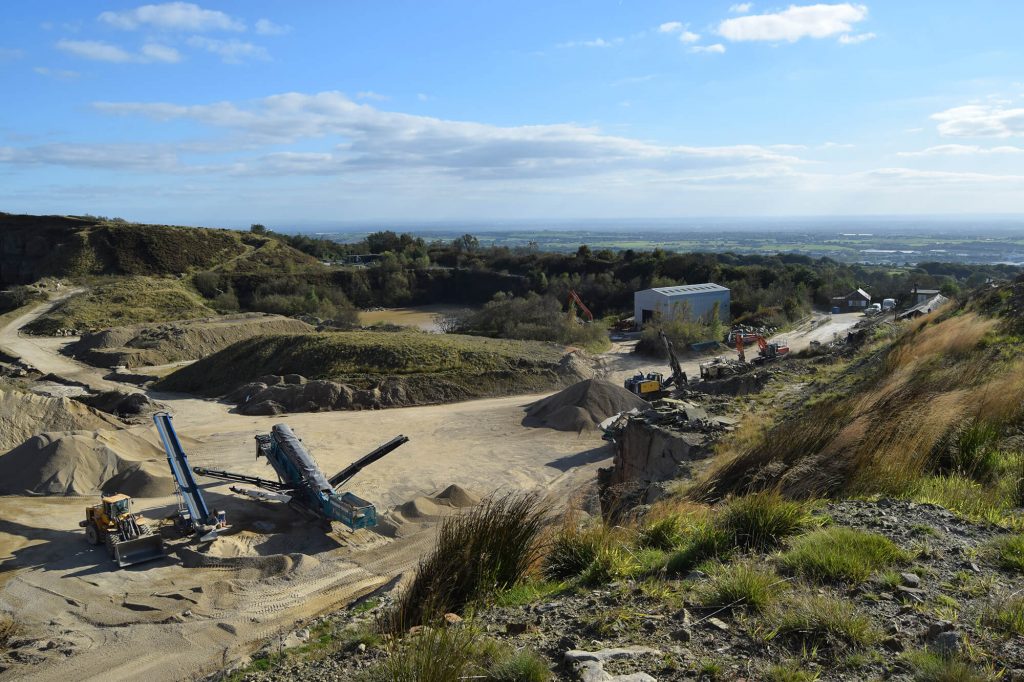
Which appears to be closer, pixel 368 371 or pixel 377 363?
pixel 368 371

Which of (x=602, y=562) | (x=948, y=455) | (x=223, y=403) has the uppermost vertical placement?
(x=948, y=455)

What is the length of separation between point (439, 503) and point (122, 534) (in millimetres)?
7327

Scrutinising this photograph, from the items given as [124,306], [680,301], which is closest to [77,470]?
[680,301]

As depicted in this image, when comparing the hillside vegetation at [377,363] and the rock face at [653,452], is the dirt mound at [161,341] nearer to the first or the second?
the hillside vegetation at [377,363]

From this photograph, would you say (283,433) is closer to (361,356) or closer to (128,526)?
(128,526)

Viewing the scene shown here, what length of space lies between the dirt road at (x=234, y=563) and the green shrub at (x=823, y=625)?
28.3 ft

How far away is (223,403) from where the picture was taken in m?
32.4

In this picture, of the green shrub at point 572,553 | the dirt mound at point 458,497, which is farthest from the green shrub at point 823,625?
the dirt mound at point 458,497

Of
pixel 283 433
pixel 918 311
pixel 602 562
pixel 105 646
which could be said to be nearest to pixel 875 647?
pixel 602 562

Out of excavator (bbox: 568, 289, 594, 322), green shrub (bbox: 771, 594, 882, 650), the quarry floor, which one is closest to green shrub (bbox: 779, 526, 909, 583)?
green shrub (bbox: 771, 594, 882, 650)

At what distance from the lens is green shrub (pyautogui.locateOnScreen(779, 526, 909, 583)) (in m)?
5.39

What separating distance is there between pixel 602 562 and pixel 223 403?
29.6m

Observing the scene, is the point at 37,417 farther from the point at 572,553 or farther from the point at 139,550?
the point at 572,553

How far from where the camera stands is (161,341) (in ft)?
148
